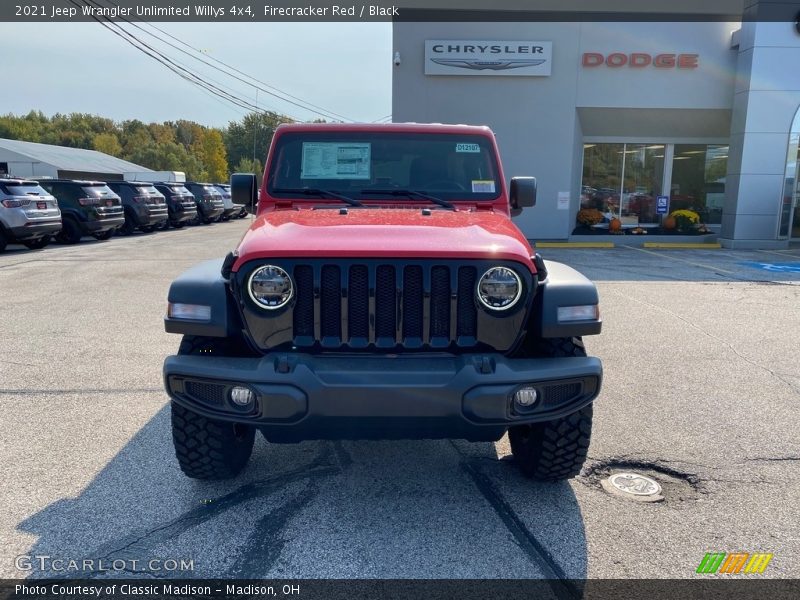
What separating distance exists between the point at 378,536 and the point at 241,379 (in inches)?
39.1

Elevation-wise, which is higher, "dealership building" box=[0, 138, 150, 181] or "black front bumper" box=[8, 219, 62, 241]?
"dealership building" box=[0, 138, 150, 181]

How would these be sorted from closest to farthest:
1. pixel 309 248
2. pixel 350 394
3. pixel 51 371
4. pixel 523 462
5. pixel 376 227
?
pixel 350 394
pixel 309 248
pixel 376 227
pixel 523 462
pixel 51 371

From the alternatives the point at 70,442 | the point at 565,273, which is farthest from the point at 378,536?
the point at 70,442

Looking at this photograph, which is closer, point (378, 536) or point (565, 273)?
point (378, 536)

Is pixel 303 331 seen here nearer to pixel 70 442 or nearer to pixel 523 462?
pixel 523 462

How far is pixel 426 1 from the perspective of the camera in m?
16.5

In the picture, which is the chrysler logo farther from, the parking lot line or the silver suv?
the silver suv

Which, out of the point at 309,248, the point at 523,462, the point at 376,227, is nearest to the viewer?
the point at 309,248

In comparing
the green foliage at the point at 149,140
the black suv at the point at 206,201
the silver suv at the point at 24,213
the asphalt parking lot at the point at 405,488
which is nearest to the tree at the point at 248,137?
the green foliage at the point at 149,140

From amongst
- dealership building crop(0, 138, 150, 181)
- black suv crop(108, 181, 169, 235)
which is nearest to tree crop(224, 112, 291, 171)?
dealership building crop(0, 138, 150, 181)

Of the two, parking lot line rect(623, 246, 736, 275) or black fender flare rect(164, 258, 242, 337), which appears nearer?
black fender flare rect(164, 258, 242, 337)

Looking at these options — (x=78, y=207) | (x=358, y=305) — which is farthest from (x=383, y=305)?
(x=78, y=207)

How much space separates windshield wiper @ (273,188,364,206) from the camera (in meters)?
4.04

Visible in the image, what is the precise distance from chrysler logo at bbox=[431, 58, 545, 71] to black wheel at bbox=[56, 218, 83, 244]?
10257 mm
